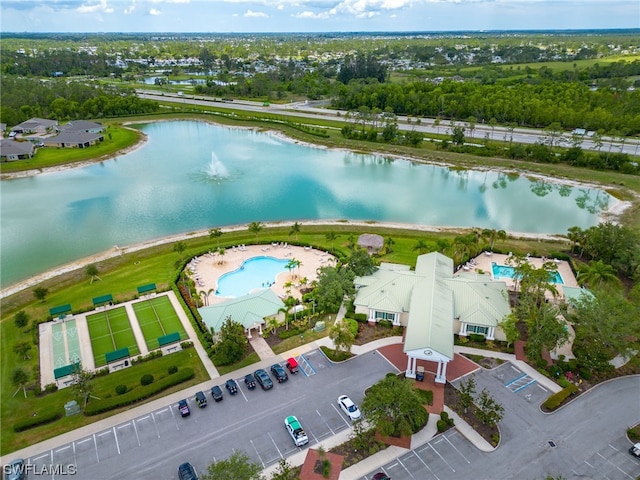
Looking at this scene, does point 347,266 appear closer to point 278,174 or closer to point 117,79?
point 278,174

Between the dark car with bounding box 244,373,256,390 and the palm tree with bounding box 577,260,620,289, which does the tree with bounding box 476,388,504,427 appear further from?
the palm tree with bounding box 577,260,620,289

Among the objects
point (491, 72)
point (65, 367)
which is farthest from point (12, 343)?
point (491, 72)

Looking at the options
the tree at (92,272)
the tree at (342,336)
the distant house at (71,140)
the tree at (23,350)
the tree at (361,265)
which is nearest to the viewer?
the tree at (342,336)

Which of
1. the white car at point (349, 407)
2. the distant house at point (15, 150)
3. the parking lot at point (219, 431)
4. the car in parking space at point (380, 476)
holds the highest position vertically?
the distant house at point (15, 150)

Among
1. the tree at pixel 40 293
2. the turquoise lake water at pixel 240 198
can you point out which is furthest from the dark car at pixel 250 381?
the turquoise lake water at pixel 240 198

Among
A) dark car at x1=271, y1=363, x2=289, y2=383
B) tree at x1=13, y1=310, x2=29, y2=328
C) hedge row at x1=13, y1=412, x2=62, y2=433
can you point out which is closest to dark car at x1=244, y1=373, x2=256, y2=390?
dark car at x1=271, y1=363, x2=289, y2=383

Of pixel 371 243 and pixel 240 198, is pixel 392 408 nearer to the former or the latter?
pixel 371 243

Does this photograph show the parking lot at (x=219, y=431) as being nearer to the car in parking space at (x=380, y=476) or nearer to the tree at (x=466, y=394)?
the car in parking space at (x=380, y=476)
